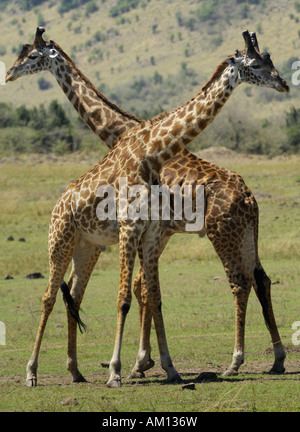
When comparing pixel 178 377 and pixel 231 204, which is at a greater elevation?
pixel 231 204

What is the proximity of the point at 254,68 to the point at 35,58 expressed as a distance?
318cm

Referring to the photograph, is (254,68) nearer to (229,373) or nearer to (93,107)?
(93,107)

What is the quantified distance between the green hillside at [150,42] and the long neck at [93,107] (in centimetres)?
8494

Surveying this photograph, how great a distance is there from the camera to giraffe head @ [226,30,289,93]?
317 inches

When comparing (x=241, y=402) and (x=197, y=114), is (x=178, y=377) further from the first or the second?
(x=197, y=114)

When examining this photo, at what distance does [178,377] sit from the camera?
8.30 m

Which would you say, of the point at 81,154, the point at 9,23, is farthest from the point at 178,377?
the point at 9,23

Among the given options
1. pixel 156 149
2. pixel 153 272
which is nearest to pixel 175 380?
pixel 153 272

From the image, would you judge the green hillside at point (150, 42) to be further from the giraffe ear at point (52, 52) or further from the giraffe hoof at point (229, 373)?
the giraffe hoof at point (229, 373)

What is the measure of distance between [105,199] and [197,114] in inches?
49.7

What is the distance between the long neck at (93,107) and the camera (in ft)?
32.3

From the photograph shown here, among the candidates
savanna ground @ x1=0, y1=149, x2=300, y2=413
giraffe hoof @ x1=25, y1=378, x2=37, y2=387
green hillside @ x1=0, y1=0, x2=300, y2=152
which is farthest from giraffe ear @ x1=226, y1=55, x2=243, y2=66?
green hillside @ x1=0, y1=0, x2=300, y2=152

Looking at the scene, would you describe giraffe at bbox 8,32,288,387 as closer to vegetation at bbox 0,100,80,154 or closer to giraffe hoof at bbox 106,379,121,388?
giraffe hoof at bbox 106,379,121,388

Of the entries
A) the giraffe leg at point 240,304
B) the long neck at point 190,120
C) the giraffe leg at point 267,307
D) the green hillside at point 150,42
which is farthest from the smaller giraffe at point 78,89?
the green hillside at point 150,42
